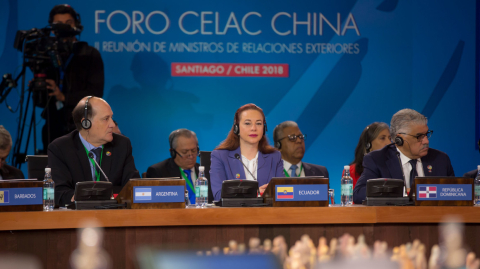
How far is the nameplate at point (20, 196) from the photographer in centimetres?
228

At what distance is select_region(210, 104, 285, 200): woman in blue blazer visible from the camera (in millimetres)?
3168

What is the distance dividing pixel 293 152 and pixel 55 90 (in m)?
2.37

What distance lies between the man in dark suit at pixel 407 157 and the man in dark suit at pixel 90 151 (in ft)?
4.83

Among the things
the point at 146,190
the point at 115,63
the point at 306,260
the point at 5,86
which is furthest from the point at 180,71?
the point at 306,260

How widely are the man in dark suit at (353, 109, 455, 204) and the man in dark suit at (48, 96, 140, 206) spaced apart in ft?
4.83

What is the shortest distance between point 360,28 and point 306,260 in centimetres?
462

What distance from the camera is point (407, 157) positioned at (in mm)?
3148

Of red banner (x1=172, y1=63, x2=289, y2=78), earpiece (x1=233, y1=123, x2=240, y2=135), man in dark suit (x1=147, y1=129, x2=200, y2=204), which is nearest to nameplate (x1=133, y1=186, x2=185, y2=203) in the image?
earpiece (x1=233, y1=123, x2=240, y2=135)

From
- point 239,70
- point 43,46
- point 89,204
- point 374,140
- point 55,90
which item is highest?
point 43,46

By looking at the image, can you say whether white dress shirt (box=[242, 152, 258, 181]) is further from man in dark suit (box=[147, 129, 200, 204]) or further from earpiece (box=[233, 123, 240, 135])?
man in dark suit (box=[147, 129, 200, 204])

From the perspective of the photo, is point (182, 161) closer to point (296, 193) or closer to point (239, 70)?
point (239, 70)

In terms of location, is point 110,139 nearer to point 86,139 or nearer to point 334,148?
point 86,139

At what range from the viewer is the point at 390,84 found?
5211 millimetres

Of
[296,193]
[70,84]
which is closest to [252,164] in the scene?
[296,193]
